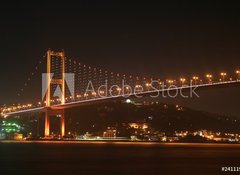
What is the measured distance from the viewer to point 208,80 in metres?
49.4

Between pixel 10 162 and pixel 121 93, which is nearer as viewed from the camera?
pixel 10 162

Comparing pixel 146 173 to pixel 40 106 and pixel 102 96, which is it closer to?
pixel 102 96

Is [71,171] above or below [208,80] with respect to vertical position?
below

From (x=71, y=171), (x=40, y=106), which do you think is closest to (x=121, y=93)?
(x=40, y=106)

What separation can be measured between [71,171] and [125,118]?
76152 mm

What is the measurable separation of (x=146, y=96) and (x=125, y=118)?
47.7 metres

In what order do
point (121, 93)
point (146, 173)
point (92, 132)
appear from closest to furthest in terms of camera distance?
point (146, 173)
point (121, 93)
point (92, 132)

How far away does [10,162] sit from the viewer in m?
26.2

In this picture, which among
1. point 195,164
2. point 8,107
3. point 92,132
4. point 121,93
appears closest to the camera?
point 195,164

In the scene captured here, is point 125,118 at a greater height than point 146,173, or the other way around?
point 125,118

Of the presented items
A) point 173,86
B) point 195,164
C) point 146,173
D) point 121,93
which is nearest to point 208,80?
point 173,86

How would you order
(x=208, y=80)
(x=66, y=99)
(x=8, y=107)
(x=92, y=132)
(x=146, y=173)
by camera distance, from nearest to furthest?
(x=146, y=173) → (x=208, y=80) → (x=66, y=99) → (x=8, y=107) → (x=92, y=132)

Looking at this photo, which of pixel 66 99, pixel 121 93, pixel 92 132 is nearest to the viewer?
pixel 121 93

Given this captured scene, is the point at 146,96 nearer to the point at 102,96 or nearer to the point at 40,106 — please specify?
the point at 102,96
